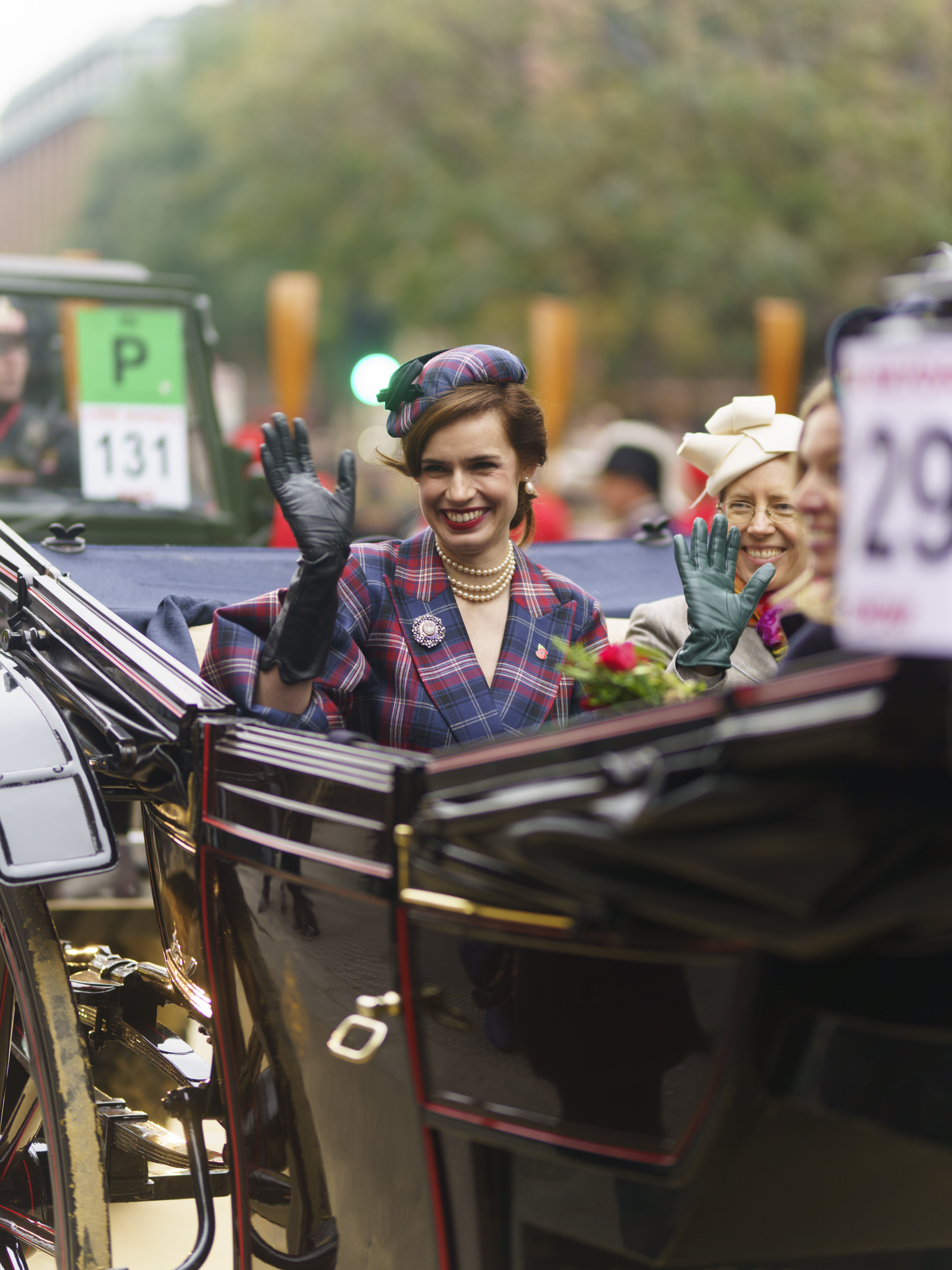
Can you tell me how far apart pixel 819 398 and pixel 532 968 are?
772 mm

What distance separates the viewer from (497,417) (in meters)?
2.45

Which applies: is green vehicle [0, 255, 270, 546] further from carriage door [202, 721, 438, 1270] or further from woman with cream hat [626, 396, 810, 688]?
carriage door [202, 721, 438, 1270]

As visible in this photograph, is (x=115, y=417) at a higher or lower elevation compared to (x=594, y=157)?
lower

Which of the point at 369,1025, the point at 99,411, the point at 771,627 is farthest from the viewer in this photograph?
the point at 99,411

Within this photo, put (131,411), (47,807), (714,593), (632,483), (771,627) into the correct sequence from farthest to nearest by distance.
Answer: (632,483), (131,411), (771,627), (714,593), (47,807)

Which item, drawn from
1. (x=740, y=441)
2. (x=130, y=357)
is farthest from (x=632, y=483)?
(x=740, y=441)

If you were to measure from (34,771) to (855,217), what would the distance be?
2035 centimetres

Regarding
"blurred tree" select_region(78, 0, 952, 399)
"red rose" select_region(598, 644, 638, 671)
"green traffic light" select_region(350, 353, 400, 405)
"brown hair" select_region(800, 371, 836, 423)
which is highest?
"blurred tree" select_region(78, 0, 952, 399)

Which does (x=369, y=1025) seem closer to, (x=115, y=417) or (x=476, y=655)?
(x=476, y=655)

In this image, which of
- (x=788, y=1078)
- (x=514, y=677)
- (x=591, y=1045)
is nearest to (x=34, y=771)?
(x=514, y=677)

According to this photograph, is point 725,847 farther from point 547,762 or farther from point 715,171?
point 715,171

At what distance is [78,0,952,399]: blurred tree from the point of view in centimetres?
2047

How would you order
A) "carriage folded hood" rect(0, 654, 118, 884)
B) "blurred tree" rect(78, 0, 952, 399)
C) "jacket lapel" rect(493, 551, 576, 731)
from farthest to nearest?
1. "blurred tree" rect(78, 0, 952, 399)
2. "jacket lapel" rect(493, 551, 576, 731)
3. "carriage folded hood" rect(0, 654, 118, 884)

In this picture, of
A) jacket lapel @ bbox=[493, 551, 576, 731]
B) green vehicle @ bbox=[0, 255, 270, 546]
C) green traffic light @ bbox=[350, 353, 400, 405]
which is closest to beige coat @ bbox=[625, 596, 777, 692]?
jacket lapel @ bbox=[493, 551, 576, 731]
